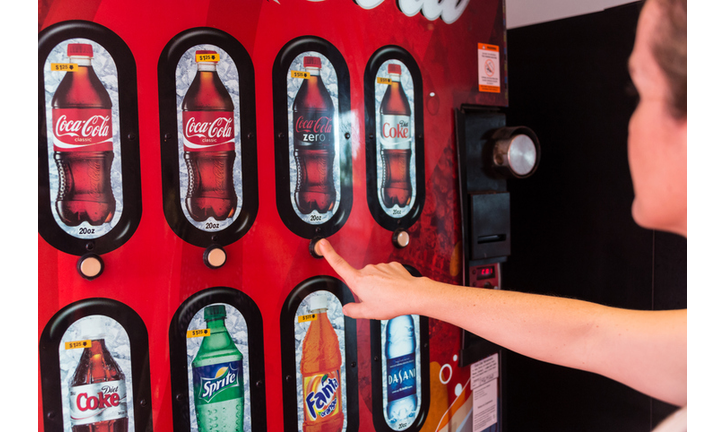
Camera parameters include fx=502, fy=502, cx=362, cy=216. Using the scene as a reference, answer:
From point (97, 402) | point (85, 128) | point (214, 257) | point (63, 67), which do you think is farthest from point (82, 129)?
point (97, 402)

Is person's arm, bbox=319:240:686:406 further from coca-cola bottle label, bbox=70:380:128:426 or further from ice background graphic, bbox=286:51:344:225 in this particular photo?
coca-cola bottle label, bbox=70:380:128:426

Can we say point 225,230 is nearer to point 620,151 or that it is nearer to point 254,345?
point 254,345

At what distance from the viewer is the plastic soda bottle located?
5.07 ft

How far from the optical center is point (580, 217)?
2068mm

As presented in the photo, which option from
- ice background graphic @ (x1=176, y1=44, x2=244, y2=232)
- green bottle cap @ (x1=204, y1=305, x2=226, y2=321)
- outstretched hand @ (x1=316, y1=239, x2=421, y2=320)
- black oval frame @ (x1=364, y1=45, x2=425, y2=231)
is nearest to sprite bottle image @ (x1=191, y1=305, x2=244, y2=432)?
green bottle cap @ (x1=204, y1=305, x2=226, y2=321)

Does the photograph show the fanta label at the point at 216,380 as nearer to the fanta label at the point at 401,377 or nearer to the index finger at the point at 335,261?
the index finger at the point at 335,261

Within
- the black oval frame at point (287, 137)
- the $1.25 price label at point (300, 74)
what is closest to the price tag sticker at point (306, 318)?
the black oval frame at point (287, 137)

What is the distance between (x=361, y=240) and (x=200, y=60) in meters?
0.66

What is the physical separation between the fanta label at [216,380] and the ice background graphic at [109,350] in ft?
0.50

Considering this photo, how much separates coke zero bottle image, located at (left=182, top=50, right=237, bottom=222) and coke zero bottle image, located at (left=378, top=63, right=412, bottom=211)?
0.47m

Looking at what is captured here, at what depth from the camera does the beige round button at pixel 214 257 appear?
1.23 m

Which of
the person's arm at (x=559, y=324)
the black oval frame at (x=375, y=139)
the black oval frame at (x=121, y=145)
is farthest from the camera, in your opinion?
the black oval frame at (x=375, y=139)

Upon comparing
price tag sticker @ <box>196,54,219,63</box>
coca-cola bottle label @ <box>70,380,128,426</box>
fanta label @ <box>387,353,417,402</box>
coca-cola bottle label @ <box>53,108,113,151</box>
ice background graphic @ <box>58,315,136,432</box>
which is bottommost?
fanta label @ <box>387,353,417,402</box>

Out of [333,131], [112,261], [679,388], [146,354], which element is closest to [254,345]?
[146,354]
